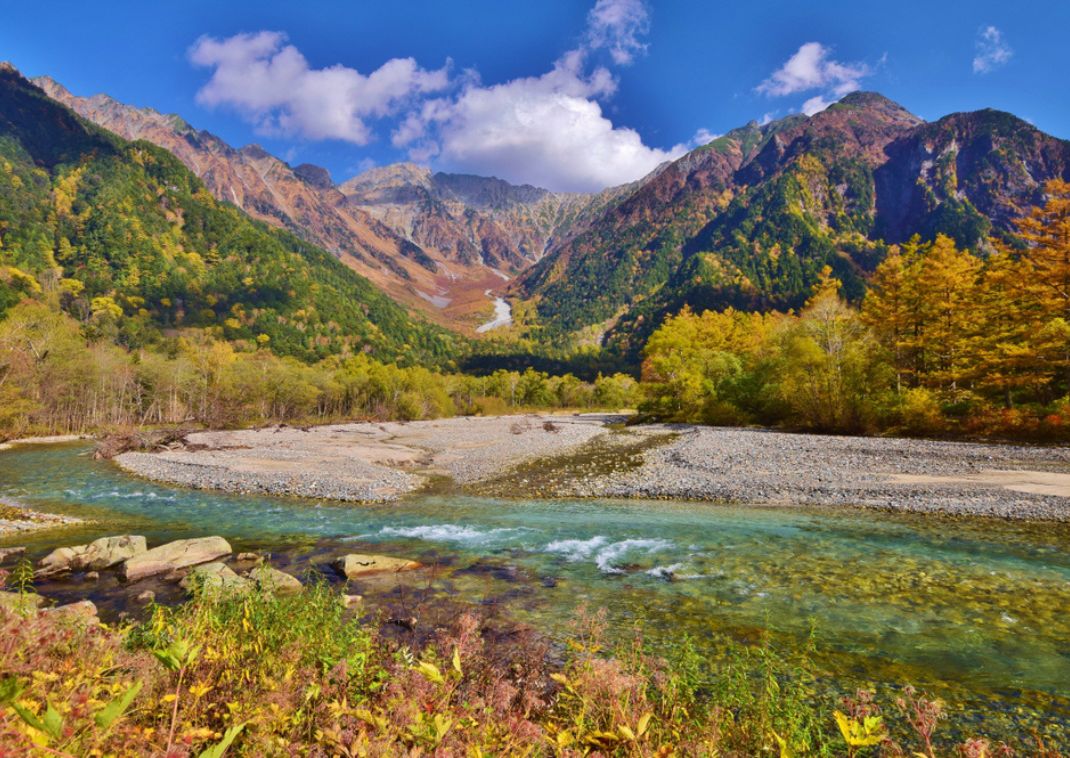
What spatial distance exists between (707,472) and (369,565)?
20788mm

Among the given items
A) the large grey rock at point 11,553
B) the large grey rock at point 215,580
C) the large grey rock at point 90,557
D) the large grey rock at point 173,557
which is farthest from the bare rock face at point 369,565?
the large grey rock at point 11,553

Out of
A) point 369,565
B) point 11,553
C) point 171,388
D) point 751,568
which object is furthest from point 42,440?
point 751,568

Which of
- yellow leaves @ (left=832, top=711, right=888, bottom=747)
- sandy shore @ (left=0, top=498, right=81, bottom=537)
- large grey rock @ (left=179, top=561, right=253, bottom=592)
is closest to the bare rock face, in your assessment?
large grey rock @ (left=179, top=561, right=253, bottom=592)

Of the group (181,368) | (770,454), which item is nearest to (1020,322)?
(770,454)

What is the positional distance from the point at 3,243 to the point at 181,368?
143 m

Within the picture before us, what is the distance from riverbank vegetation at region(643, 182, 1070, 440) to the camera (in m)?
34.5

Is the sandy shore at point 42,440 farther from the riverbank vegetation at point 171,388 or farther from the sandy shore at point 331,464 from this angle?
the sandy shore at point 331,464

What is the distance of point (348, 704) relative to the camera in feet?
14.3

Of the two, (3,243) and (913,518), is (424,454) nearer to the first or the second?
(913,518)

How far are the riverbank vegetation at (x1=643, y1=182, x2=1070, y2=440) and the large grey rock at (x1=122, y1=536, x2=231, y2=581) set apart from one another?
149 ft

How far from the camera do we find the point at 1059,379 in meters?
36.1

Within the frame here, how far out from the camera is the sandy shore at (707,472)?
2067cm

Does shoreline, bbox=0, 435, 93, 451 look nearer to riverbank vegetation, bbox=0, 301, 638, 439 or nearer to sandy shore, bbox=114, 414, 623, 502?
riverbank vegetation, bbox=0, 301, 638, 439

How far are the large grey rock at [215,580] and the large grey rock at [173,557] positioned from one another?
640 millimetres
